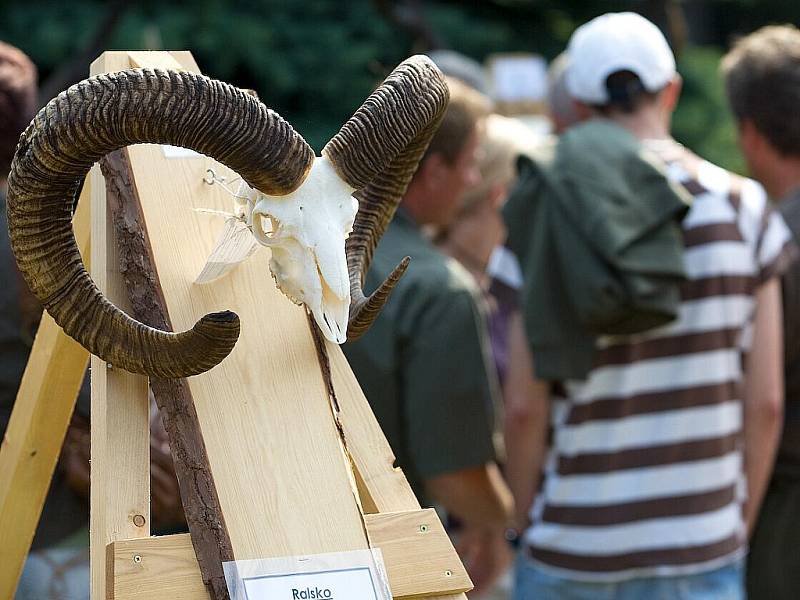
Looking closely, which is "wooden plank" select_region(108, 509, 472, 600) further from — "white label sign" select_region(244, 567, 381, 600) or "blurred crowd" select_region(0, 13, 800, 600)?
"blurred crowd" select_region(0, 13, 800, 600)

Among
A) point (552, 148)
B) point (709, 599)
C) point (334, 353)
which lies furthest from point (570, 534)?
point (334, 353)

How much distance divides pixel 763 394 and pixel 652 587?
639 mm

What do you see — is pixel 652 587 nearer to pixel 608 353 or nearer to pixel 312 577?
pixel 608 353

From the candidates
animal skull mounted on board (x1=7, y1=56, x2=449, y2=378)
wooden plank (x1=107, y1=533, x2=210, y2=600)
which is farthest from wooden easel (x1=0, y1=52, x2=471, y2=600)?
animal skull mounted on board (x1=7, y1=56, x2=449, y2=378)

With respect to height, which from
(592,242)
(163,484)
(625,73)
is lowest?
(163,484)

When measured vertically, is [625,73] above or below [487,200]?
above

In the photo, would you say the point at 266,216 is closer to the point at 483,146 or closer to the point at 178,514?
the point at 178,514

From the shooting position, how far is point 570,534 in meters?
3.38

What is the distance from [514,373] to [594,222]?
0.52 metres

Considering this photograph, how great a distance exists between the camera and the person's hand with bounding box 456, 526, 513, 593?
13.6 ft

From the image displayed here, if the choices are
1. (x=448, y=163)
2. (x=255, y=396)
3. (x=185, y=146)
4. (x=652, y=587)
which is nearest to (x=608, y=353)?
(x=652, y=587)

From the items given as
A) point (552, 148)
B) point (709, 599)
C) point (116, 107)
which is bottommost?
point (709, 599)

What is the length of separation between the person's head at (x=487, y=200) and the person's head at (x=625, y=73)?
108 cm

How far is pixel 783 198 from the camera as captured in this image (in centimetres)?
402
